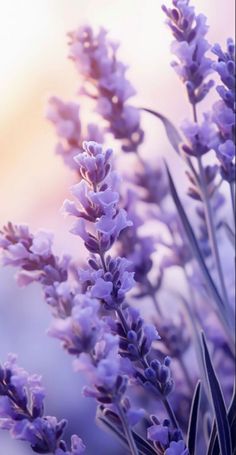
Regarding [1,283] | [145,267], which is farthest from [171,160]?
[145,267]

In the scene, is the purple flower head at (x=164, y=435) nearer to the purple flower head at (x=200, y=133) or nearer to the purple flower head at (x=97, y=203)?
the purple flower head at (x=97, y=203)

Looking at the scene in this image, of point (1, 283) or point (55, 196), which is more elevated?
point (55, 196)

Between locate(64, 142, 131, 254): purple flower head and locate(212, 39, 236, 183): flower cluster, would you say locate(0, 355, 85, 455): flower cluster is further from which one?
locate(212, 39, 236, 183): flower cluster

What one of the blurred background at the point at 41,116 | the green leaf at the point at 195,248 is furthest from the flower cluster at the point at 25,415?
the blurred background at the point at 41,116

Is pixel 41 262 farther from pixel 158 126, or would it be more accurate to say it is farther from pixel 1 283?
pixel 158 126

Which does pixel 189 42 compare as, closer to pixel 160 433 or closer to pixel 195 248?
A: pixel 195 248

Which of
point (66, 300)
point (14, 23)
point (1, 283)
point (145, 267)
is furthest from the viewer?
point (1, 283)
